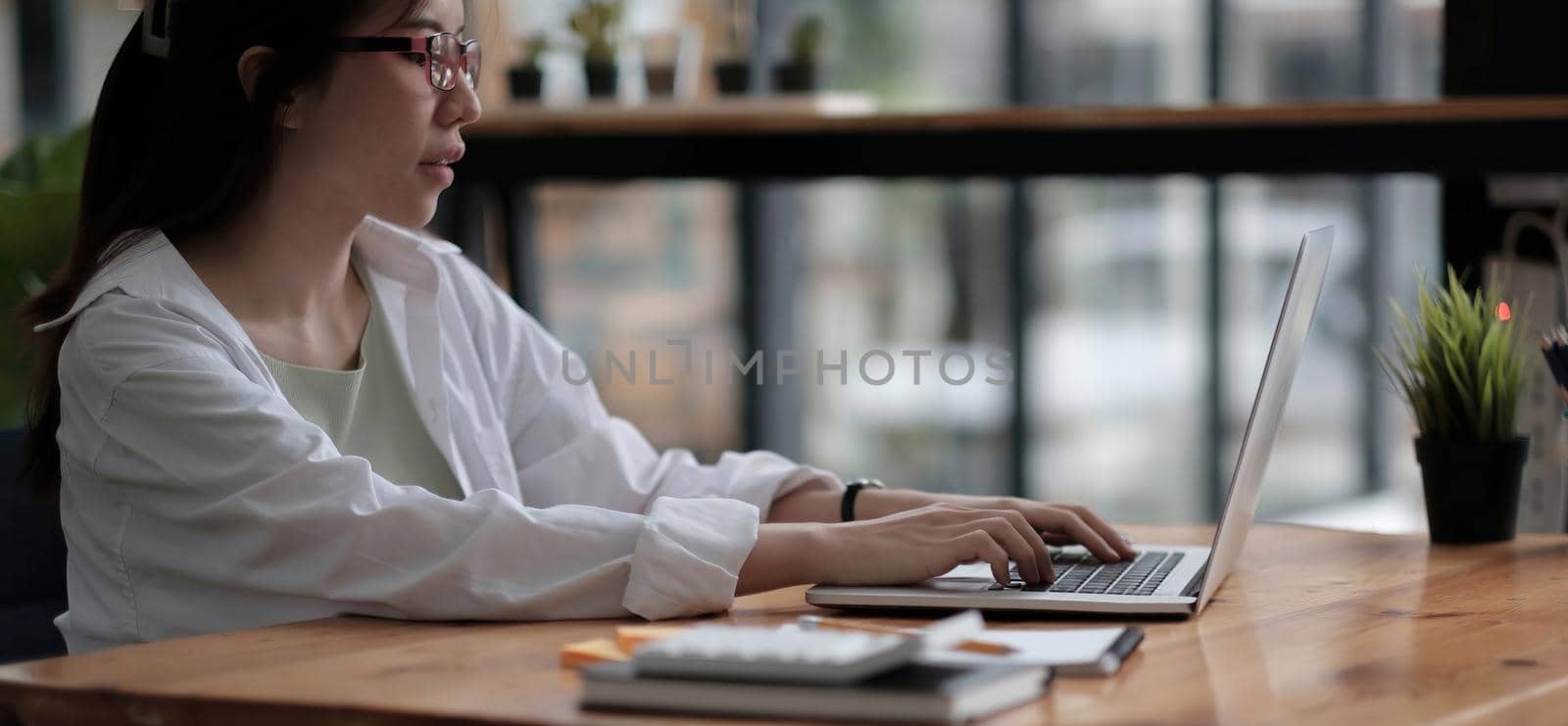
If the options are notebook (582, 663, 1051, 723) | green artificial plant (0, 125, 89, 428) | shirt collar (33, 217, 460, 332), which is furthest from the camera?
green artificial plant (0, 125, 89, 428)

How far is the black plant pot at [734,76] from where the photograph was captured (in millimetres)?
3395

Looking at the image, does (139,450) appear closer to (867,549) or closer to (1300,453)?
(867,549)

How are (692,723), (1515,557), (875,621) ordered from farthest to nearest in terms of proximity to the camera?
(1515,557), (875,621), (692,723)

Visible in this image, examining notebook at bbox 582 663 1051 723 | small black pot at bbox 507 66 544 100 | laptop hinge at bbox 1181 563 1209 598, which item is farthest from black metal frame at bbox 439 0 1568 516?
notebook at bbox 582 663 1051 723

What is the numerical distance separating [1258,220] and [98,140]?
341 centimetres

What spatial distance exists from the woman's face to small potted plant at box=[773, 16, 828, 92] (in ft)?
5.39

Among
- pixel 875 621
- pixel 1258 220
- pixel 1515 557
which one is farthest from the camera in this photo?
pixel 1258 220

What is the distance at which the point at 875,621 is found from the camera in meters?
1.35

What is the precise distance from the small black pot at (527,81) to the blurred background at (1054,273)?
100cm

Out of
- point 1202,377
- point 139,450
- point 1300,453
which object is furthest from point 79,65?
point 139,450

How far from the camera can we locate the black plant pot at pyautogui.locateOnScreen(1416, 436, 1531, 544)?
176cm

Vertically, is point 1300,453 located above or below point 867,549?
below

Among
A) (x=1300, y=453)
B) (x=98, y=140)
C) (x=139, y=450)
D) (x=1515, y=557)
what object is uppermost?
(x=98, y=140)

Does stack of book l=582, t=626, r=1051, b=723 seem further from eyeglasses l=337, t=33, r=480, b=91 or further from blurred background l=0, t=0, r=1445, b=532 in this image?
blurred background l=0, t=0, r=1445, b=532
